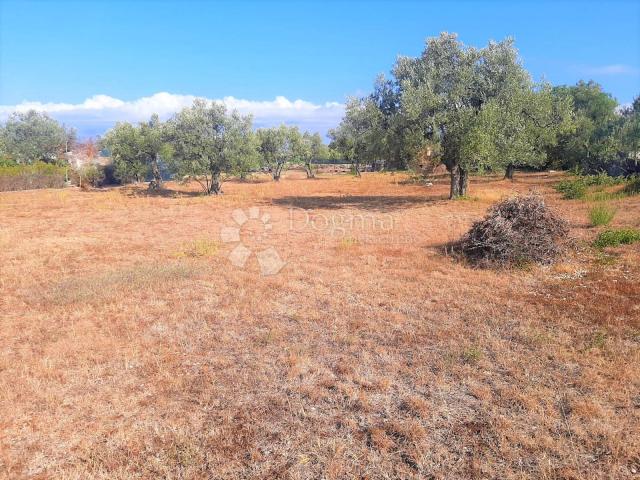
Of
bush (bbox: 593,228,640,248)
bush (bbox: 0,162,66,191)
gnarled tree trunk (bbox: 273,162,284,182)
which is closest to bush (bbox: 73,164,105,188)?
bush (bbox: 0,162,66,191)

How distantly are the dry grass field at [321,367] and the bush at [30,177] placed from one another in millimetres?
39030

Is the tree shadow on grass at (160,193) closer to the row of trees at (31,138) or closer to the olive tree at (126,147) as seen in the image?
the olive tree at (126,147)

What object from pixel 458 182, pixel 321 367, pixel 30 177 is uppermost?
pixel 30 177

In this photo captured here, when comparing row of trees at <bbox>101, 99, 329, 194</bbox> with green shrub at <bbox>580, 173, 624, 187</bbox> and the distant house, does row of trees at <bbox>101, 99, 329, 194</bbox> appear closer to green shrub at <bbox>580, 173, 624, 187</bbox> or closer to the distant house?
the distant house

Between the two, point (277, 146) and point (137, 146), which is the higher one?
point (277, 146)

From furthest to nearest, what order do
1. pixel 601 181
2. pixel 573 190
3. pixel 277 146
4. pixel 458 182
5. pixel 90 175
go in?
pixel 277 146, pixel 90 175, pixel 601 181, pixel 458 182, pixel 573 190

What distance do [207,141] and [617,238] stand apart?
32.0m

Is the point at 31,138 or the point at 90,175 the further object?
the point at 31,138

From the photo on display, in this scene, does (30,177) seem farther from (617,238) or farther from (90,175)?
(617,238)

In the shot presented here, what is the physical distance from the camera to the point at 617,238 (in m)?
13.5

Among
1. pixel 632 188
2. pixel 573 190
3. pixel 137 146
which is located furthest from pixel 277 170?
pixel 632 188

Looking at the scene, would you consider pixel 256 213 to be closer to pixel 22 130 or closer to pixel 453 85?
pixel 453 85

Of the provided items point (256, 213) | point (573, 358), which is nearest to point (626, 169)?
point (256, 213)

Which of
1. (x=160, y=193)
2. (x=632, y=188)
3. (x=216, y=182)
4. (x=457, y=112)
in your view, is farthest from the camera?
(x=160, y=193)
